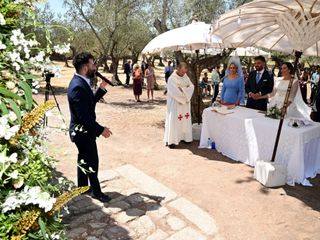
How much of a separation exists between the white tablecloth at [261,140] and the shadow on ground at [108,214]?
220 centimetres

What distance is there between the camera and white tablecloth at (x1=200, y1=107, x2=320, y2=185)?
17.1 ft

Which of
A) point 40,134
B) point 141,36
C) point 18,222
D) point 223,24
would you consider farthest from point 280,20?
point 141,36

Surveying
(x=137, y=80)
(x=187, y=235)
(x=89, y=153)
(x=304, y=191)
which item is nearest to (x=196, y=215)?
(x=187, y=235)

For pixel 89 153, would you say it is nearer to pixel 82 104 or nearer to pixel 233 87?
pixel 82 104

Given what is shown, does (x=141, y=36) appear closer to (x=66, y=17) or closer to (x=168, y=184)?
(x=66, y=17)

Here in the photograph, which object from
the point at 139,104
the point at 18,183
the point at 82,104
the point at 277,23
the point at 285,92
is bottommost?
the point at 139,104

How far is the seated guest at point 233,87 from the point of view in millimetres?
7117

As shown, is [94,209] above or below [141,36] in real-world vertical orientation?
below

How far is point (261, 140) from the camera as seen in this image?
227 inches

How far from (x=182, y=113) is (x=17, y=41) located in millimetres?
5869

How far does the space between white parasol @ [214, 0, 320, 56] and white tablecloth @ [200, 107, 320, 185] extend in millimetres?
1372

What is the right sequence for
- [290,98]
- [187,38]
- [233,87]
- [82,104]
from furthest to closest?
[233,87] → [187,38] → [290,98] → [82,104]

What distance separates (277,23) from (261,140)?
78.3 inches

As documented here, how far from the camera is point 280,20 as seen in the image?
16.4ft
